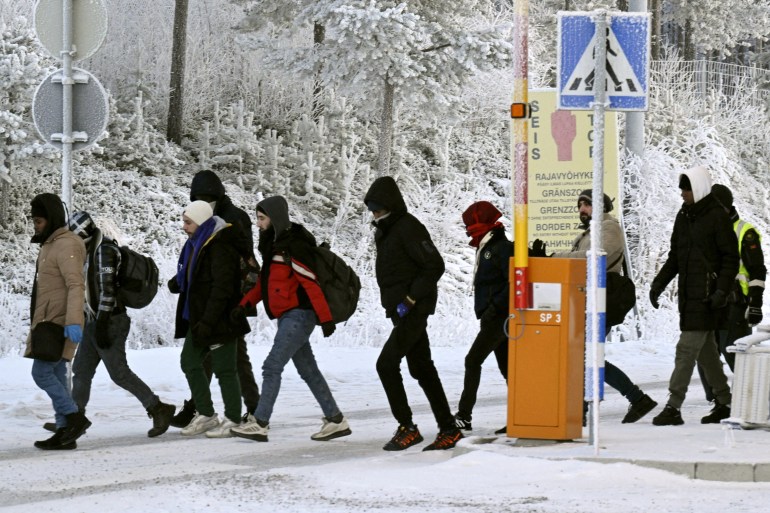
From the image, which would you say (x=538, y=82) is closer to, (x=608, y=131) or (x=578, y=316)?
(x=608, y=131)

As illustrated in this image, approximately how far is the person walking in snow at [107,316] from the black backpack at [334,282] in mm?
1514

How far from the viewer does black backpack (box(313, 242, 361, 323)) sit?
34.3 feet

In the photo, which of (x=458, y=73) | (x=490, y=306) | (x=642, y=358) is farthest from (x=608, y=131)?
(x=490, y=306)

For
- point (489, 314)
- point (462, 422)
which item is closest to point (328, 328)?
point (489, 314)

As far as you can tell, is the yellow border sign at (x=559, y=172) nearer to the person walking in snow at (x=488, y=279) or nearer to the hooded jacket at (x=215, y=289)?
the person walking in snow at (x=488, y=279)

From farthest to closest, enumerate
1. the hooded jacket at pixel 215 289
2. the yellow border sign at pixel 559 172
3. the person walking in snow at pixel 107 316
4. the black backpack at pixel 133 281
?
1. the yellow border sign at pixel 559 172
2. the black backpack at pixel 133 281
3. the person walking in snow at pixel 107 316
4. the hooded jacket at pixel 215 289

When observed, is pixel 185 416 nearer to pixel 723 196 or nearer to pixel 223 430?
pixel 223 430

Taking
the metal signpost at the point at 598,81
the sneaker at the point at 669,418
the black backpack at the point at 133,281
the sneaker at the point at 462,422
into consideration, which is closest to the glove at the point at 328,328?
the sneaker at the point at 462,422

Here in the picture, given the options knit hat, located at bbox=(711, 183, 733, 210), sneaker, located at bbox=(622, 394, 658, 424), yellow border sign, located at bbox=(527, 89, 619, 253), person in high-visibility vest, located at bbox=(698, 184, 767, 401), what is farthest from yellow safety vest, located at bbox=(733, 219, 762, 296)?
yellow border sign, located at bbox=(527, 89, 619, 253)

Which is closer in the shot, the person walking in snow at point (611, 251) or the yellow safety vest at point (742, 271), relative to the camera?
the person walking in snow at point (611, 251)

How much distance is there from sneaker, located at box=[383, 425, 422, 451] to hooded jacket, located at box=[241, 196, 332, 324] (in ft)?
3.28

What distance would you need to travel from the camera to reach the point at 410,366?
33.4 feet

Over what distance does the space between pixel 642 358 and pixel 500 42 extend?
359 inches

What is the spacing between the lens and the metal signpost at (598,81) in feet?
29.3
